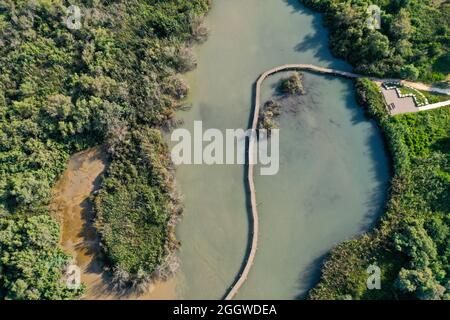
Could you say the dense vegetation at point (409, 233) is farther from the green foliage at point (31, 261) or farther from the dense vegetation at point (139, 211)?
the green foliage at point (31, 261)

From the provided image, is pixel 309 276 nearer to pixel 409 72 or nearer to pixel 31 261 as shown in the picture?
pixel 409 72

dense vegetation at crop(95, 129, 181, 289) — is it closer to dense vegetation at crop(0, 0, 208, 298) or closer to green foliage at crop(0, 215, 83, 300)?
dense vegetation at crop(0, 0, 208, 298)

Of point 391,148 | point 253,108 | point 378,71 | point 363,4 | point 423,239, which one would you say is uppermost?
point 363,4

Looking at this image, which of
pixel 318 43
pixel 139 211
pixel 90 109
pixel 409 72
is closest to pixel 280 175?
pixel 139 211

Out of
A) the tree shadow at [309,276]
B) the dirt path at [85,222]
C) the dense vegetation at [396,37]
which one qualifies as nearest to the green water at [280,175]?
the tree shadow at [309,276]
